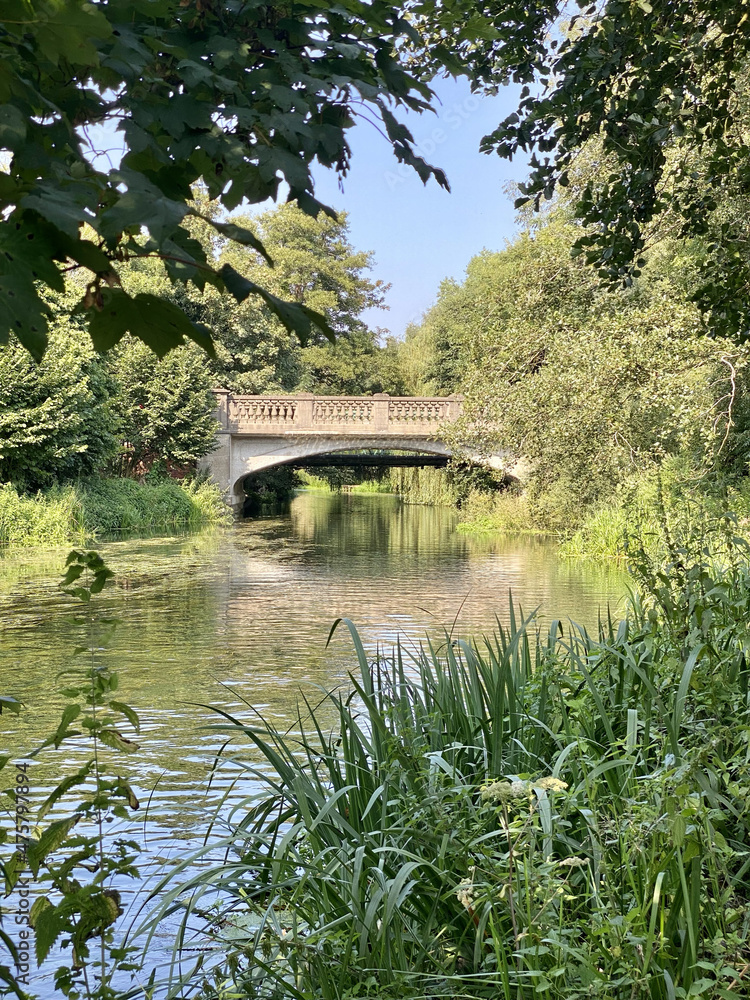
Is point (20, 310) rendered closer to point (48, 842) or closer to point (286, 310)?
point (286, 310)

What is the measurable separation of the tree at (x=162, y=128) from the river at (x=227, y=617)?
1153mm

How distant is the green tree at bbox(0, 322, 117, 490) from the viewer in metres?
17.7

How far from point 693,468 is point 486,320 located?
5.69 metres

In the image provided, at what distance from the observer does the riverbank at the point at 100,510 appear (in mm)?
17422

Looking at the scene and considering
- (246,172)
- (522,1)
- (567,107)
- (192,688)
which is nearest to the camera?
(246,172)

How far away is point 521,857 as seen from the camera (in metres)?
2.54

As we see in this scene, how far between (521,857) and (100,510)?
60.5 ft

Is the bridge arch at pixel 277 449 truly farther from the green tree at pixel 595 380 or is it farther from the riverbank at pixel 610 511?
the green tree at pixel 595 380

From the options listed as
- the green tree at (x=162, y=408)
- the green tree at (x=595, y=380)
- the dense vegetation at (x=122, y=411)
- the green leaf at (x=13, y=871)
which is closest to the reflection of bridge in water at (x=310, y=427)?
the dense vegetation at (x=122, y=411)

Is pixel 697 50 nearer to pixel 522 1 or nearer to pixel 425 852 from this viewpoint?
pixel 522 1

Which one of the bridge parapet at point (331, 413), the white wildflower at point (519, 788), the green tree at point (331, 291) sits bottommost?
the white wildflower at point (519, 788)

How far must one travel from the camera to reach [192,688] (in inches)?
317

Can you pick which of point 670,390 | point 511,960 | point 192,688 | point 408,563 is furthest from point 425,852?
point 408,563

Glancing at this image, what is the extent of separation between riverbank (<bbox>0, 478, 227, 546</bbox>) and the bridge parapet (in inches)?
98.4
